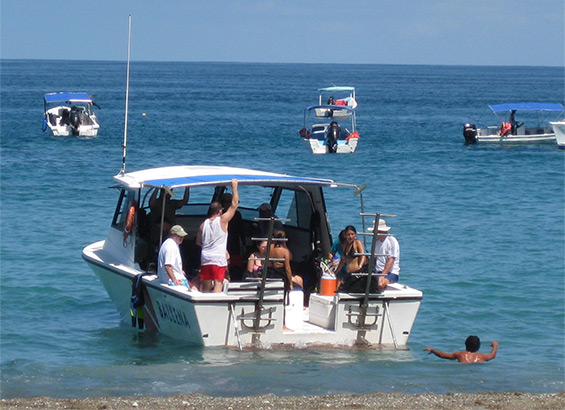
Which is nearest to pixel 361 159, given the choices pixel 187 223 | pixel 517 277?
pixel 517 277

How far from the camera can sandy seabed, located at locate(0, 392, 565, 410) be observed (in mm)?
8414

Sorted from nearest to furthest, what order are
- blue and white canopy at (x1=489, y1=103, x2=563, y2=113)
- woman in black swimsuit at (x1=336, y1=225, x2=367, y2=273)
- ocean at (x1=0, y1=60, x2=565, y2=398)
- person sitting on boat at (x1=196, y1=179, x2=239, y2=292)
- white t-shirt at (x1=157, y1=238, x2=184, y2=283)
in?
ocean at (x1=0, y1=60, x2=565, y2=398)
white t-shirt at (x1=157, y1=238, x2=184, y2=283)
person sitting on boat at (x1=196, y1=179, x2=239, y2=292)
woman in black swimsuit at (x1=336, y1=225, x2=367, y2=273)
blue and white canopy at (x1=489, y1=103, x2=563, y2=113)

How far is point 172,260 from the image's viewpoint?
34.8 ft

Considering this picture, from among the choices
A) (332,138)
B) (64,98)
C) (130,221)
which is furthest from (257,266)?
(64,98)

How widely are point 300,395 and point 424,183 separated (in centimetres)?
2165

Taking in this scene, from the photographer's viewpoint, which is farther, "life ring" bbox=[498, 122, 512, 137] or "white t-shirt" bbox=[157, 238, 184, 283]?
"life ring" bbox=[498, 122, 512, 137]

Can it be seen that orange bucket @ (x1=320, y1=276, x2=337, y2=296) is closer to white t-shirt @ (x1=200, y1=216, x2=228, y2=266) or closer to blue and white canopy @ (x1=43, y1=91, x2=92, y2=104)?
white t-shirt @ (x1=200, y1=216, x2=228, y2=266)

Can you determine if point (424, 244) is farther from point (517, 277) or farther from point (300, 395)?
point (300, 395)

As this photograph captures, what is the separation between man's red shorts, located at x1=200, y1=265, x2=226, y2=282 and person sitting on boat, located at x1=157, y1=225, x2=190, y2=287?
0.23 metres

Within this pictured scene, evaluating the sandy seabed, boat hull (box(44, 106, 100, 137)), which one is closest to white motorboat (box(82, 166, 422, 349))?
the sandy seabed

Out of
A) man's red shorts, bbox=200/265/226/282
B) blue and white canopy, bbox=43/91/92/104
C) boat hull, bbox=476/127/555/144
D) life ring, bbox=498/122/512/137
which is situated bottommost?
man's red shorts, bbox=200/265/226/282

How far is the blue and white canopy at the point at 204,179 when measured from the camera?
11.0 meters

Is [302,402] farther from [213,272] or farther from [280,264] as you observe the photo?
[213,272]

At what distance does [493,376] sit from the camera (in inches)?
413
